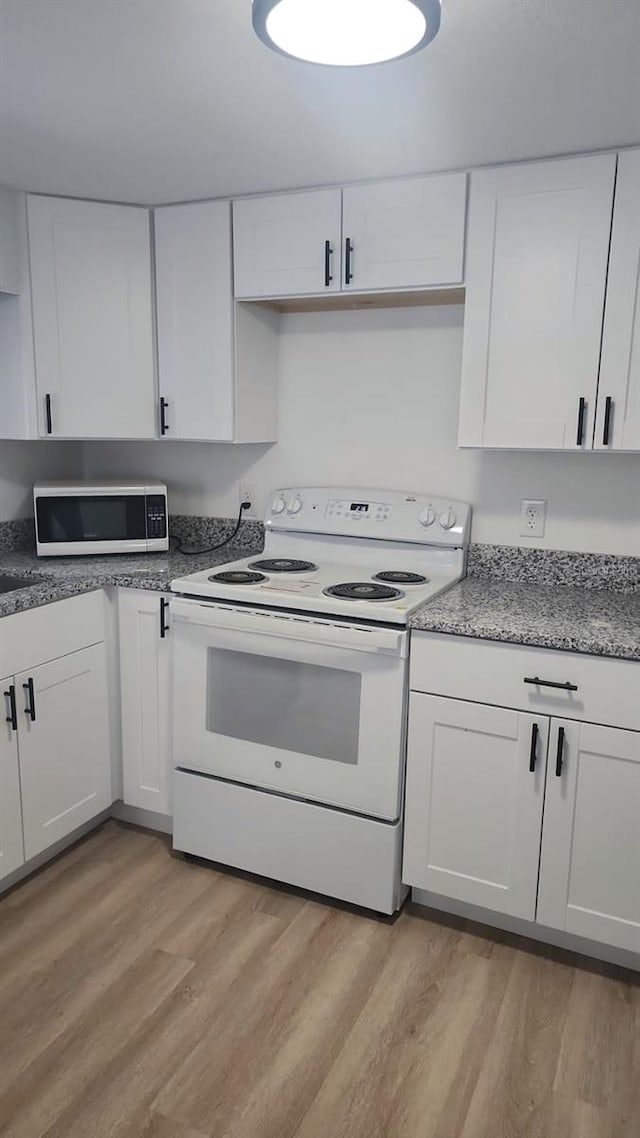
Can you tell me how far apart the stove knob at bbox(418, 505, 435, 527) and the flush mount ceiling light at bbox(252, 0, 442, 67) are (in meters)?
1.42

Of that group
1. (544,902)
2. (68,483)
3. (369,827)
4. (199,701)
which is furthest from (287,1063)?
(68,483)

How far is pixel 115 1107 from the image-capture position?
5.22 feet

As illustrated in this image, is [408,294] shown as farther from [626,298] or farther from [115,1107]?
[115,1107]

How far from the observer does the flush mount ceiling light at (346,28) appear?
1.24 m

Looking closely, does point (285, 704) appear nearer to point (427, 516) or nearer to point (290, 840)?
point (290, 840)

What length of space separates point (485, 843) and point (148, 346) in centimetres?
196

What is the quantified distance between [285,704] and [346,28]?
1.61 metres

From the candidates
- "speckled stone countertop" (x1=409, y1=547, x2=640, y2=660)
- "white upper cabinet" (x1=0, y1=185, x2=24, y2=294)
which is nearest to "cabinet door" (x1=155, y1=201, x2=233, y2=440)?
"white upper cabinet" (x1=0, y1=185, x2=24, y2=294)

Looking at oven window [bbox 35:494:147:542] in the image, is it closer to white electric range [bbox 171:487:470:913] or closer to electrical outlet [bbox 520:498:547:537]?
white electric range [bbox 171:487:470:913]

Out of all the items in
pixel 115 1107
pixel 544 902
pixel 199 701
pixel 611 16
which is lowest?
pixel 115 1107

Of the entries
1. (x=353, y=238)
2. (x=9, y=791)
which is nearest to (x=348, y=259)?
(x=353, y=238)

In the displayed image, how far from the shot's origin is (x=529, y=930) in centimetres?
212

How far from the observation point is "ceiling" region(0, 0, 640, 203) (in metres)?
1.41

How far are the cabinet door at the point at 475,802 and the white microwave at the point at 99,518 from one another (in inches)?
49.9
